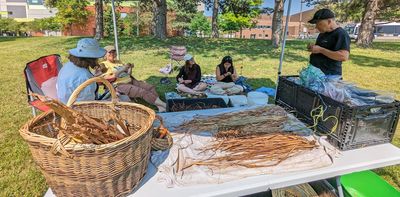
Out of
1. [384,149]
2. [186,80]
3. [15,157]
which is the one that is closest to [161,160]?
[384,149]

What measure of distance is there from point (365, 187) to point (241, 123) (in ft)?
3.55

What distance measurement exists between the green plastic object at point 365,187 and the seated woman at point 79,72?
2.30 m

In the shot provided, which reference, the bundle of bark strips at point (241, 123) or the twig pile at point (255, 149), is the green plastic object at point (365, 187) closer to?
the twig pile at point (255, 149)

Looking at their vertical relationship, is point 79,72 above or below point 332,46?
below

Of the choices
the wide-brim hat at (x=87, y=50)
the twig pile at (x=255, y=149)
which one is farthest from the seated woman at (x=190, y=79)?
the twig pile at (x=255, y=149)

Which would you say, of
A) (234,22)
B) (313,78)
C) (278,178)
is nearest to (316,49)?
(313,78)

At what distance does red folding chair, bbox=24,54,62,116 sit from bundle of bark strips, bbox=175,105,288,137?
6.28 feet

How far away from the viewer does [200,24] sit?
35344 mm

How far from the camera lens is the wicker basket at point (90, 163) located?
1.21 meters

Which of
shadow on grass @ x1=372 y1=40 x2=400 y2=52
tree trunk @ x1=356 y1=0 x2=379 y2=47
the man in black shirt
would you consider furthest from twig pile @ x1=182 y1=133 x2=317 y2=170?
tree trunk @ x1=356 y1=0 x2=379 y2=47

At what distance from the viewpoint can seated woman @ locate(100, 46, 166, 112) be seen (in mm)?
4344

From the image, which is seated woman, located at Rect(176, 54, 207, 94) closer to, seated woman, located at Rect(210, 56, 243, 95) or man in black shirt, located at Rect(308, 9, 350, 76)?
seated woman, located at Rect(210, 56, 243, 95)

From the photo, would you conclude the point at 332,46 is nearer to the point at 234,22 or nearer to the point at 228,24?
the point at 234,22

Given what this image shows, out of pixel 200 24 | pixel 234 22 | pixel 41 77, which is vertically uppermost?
pixel 234 22
